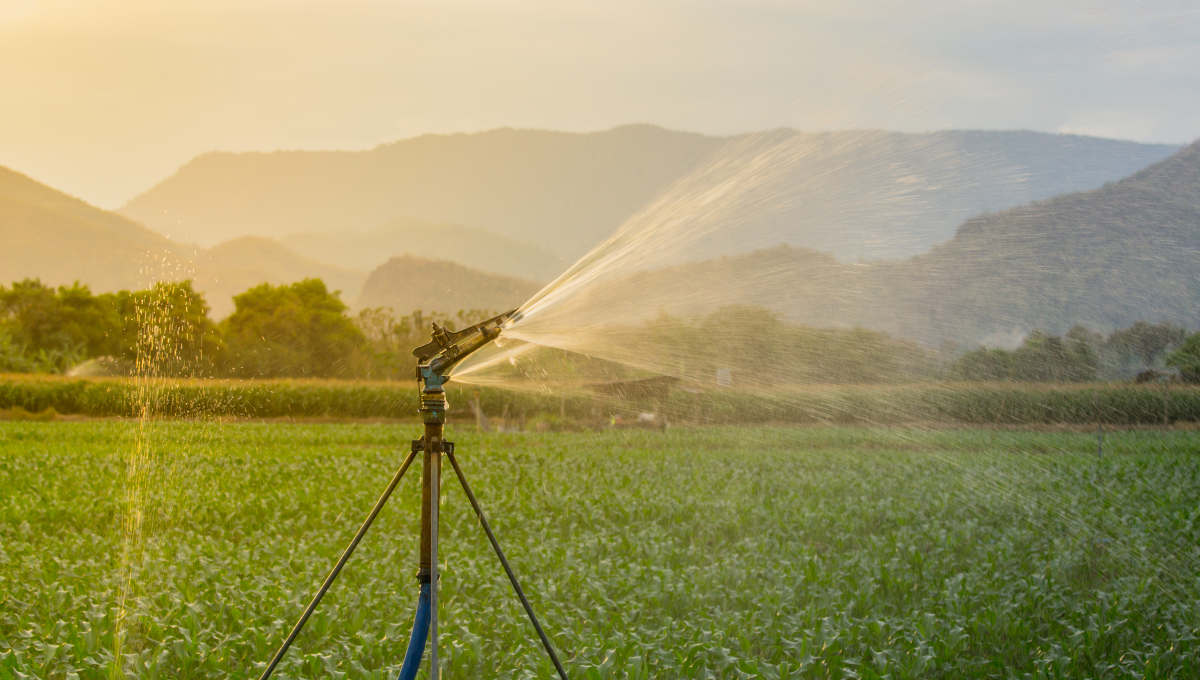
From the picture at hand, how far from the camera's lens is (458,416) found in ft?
115

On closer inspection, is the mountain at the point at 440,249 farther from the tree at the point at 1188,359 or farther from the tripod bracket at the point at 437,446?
the tripod bracket at the point at 437,446

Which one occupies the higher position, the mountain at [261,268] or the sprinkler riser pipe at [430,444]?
the mountain at [261,268]

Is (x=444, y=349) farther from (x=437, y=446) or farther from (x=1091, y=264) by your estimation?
(x=1091, y=264)

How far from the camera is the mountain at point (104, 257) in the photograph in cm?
14925

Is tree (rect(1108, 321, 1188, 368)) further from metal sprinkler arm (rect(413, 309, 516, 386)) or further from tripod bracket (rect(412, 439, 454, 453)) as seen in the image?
tripod bracket (rect(412, 439, 454, 453))

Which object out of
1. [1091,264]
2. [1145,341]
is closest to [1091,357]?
[1145,341]

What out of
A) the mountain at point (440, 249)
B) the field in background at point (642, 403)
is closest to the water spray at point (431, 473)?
the field in background at point (642, 403)

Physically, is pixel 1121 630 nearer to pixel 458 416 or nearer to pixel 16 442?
pixel 16 442

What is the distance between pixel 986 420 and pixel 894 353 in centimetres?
1977

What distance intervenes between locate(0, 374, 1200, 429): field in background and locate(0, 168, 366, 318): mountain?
115058 millimetres

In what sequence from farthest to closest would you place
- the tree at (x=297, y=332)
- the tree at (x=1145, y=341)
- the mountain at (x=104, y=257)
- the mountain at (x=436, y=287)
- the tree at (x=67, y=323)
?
the mountain at (x=104, y=257) < the mountain at (x=436, y=287) < the tree at (x=297, y=332) < the tree at (x=67, y=323) < the tree at (x=1145, y=341)

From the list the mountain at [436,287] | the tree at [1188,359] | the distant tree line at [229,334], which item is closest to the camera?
the tree at [1188,359]

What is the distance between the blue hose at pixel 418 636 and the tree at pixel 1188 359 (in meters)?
50.7

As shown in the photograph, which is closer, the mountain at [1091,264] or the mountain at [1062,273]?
the mountain at [1062,273]
